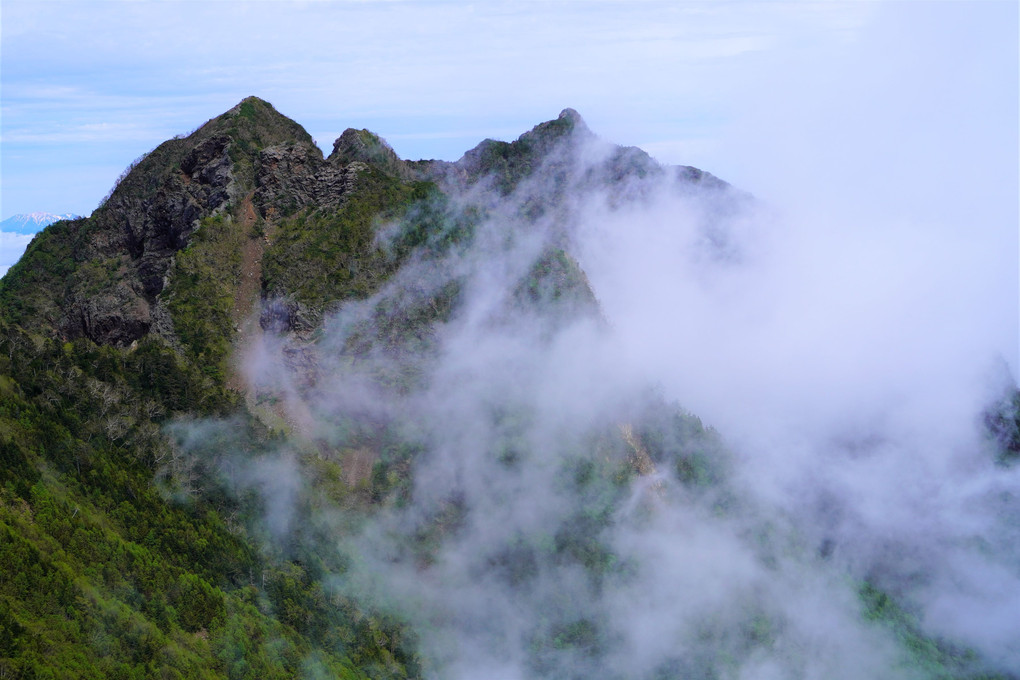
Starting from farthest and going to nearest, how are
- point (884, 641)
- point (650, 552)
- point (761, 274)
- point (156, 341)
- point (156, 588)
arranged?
point (761, 274)
point (884, 641)
point (650, 552)
point (156, 341)
point (156, 588)

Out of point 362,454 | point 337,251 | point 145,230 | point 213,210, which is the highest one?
point 213,210

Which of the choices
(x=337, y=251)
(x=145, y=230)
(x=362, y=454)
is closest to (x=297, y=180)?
(x=337, y=251)

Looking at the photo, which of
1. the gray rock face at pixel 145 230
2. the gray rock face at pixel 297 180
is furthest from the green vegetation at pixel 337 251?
the gray rock face at pixel 145 230

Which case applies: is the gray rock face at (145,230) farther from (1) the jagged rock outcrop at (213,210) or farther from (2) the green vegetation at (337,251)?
(2) the green vegetation at (337,251)

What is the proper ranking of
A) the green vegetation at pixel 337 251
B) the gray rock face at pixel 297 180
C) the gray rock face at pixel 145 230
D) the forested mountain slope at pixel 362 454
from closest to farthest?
1. the forested mountain slope at pixel 362 454
2. the green vegetation at pixel 337 251
3. the gray rock face at pixel 145 230
4. the gray rock face at pixel 297 180

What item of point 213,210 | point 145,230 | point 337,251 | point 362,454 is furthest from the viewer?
point 145,230

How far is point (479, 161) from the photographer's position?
5413 inches

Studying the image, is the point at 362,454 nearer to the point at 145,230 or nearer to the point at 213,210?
the point at 213,210

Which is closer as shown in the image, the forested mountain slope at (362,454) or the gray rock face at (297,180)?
the forested mountain slope at (362,454)

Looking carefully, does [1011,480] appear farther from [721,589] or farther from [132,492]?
[132,492]

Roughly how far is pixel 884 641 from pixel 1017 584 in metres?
33.4

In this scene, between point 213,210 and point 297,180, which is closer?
point 213,210

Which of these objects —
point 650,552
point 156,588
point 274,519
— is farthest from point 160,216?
point 650,552

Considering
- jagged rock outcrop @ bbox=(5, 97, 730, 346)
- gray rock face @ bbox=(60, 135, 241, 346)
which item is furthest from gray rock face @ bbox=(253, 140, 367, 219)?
gray rock face @ bbox=(60, 135, 241, 346)
